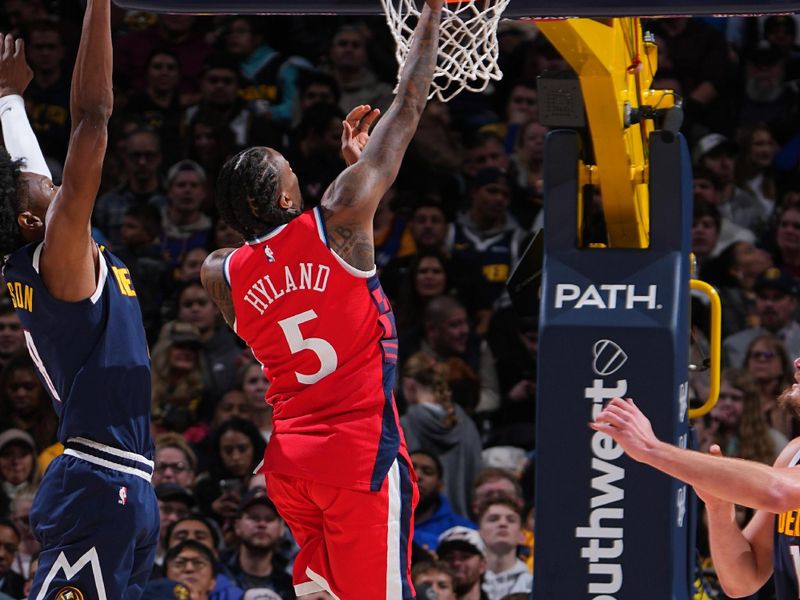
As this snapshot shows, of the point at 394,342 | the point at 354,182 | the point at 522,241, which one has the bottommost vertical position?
the point at 394,342

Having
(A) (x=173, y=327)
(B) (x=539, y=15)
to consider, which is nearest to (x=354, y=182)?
(B) (x=539, y=15)

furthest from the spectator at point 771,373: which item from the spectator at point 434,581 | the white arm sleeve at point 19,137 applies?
the white arm sleeve at point 19,137

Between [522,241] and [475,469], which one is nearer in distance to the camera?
[475,469]

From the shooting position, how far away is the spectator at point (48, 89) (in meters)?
10.0

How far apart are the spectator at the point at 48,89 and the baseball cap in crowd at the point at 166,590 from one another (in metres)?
3.99

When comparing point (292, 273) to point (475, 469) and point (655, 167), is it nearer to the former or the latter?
point (655, 167)

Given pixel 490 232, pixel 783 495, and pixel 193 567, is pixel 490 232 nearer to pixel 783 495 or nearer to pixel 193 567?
pixel 193 567

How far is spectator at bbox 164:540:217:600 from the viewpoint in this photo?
24.1 ft

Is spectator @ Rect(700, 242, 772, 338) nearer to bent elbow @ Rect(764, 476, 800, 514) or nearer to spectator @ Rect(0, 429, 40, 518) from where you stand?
spectator @ Rect(0, 429, 40, 518)

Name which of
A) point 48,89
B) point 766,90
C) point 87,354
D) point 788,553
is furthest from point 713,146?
point 87,354

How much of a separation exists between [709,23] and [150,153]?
4.01 meters

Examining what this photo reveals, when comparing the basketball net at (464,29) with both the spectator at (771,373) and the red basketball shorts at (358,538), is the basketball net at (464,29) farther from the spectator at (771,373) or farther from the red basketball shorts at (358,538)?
the spectator at (771,373)

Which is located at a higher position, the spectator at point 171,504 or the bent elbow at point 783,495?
the spectator at point 171,504

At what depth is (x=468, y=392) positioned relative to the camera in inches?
337
